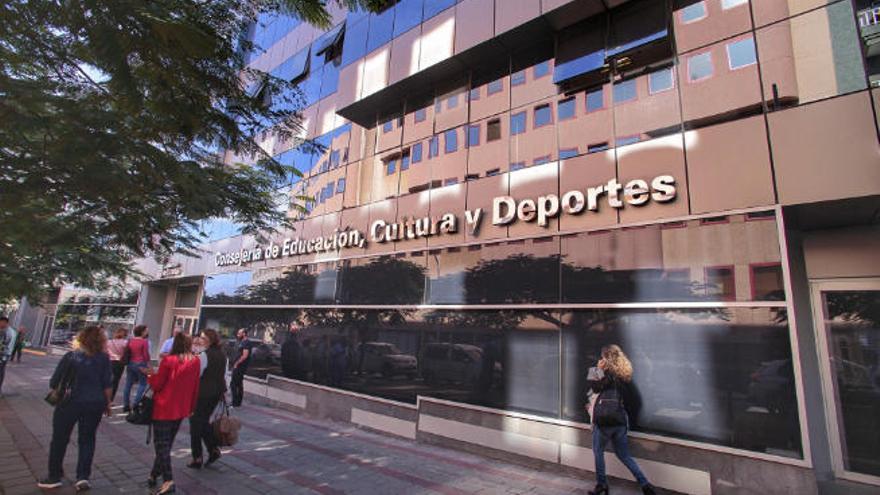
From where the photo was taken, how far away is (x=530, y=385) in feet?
25.6

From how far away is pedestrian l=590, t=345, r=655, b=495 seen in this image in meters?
5.93

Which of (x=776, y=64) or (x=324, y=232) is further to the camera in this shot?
(x=324, y=232)

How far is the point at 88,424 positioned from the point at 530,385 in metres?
6.00

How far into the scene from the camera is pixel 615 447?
6.04 metres

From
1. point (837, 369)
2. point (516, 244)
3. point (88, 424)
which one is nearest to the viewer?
point (88, 424)

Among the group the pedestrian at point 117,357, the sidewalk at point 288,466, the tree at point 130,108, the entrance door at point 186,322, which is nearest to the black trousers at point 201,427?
the sidewalk at point 288,466

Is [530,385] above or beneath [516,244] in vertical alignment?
beneath

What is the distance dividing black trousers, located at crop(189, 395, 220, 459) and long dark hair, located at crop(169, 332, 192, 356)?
96 cm

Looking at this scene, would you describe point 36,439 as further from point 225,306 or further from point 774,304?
point 774,304

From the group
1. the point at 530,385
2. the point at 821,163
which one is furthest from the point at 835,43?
the point at 530,385

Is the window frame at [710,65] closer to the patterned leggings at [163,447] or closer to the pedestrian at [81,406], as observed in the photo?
the patterned leggings at [163,447]

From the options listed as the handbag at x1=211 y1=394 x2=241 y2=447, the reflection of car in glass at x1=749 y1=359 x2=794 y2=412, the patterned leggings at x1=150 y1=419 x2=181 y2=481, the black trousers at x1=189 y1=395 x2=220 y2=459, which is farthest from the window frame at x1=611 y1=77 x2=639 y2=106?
the patterned leggings at x1=150 y1=419 x2=181 y2=481

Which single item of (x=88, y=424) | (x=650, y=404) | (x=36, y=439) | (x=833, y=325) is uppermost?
(x=833, y=325)

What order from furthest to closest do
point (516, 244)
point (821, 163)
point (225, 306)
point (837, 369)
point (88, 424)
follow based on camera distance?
point (225, 306) → point (516, 244) → point (837, 369) → point (821, 163) → point (88, 424)
